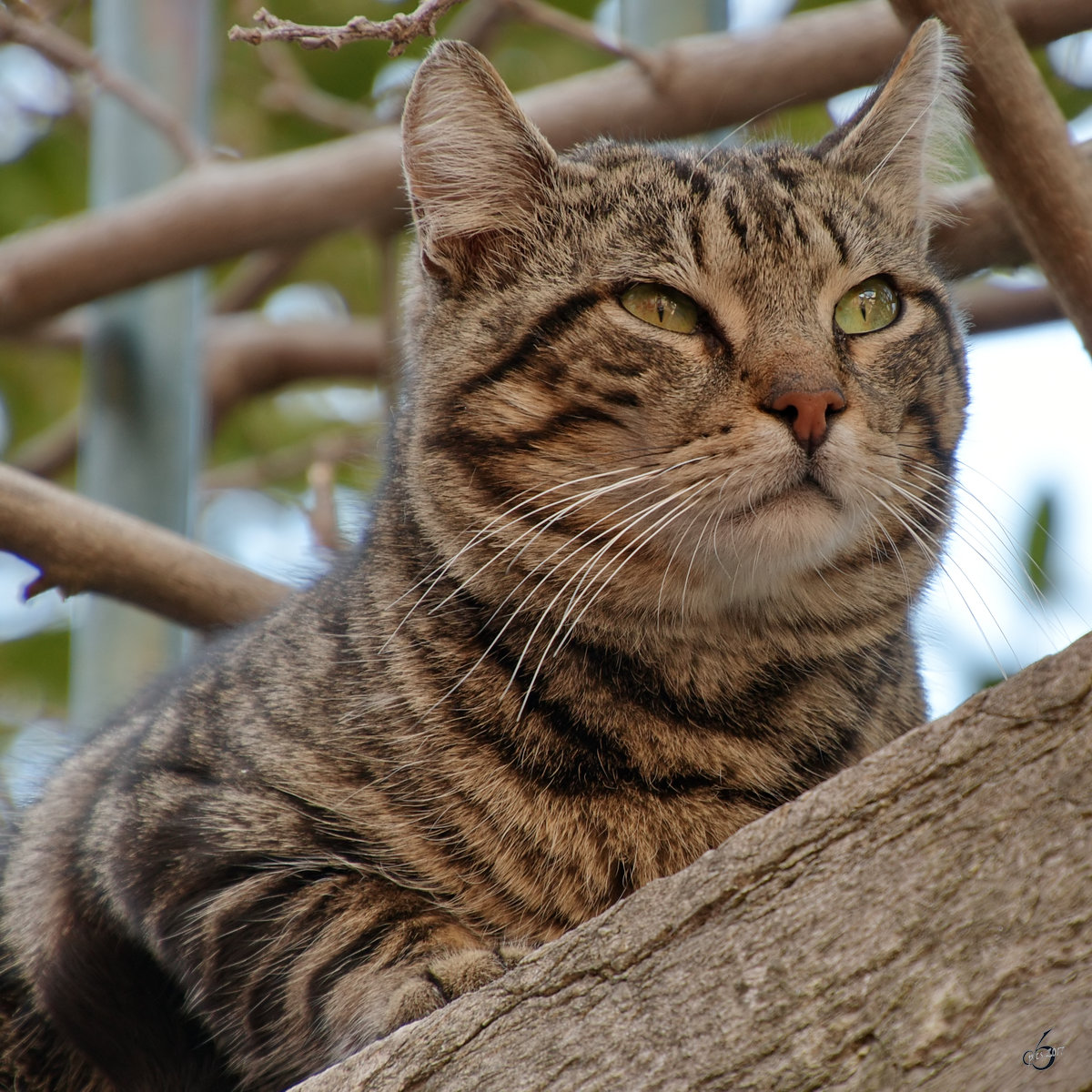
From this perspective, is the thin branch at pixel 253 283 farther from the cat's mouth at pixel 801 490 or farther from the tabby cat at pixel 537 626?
the cat's mouth at pixel 801 490

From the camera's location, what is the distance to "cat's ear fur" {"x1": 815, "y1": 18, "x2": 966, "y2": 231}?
2592 mm

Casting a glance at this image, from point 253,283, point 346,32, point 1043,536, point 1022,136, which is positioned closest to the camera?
point 346,32

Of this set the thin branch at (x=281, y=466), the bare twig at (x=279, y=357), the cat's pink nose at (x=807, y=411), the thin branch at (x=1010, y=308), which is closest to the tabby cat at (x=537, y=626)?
the cat's pink nose at (x=807, y=411)

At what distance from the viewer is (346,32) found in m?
1.91

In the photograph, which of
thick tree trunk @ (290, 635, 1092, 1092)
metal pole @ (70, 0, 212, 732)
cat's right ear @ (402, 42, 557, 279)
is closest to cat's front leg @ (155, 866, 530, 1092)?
thick tree trunk @ (290, 635, 1092, 1092)

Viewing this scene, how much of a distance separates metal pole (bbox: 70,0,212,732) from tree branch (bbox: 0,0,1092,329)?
256 mm

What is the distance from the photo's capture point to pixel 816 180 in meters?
2.71

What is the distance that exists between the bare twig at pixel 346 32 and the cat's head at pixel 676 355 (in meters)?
0.58

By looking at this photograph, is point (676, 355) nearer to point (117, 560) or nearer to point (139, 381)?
point (117, 560)

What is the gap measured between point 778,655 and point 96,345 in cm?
272

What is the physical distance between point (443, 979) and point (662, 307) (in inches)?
48.3

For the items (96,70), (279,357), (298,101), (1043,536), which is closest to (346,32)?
(96,70)

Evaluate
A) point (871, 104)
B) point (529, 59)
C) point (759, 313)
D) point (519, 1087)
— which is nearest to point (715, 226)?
point (759, 313)

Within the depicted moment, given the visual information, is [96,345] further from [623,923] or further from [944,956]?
[944,956]
